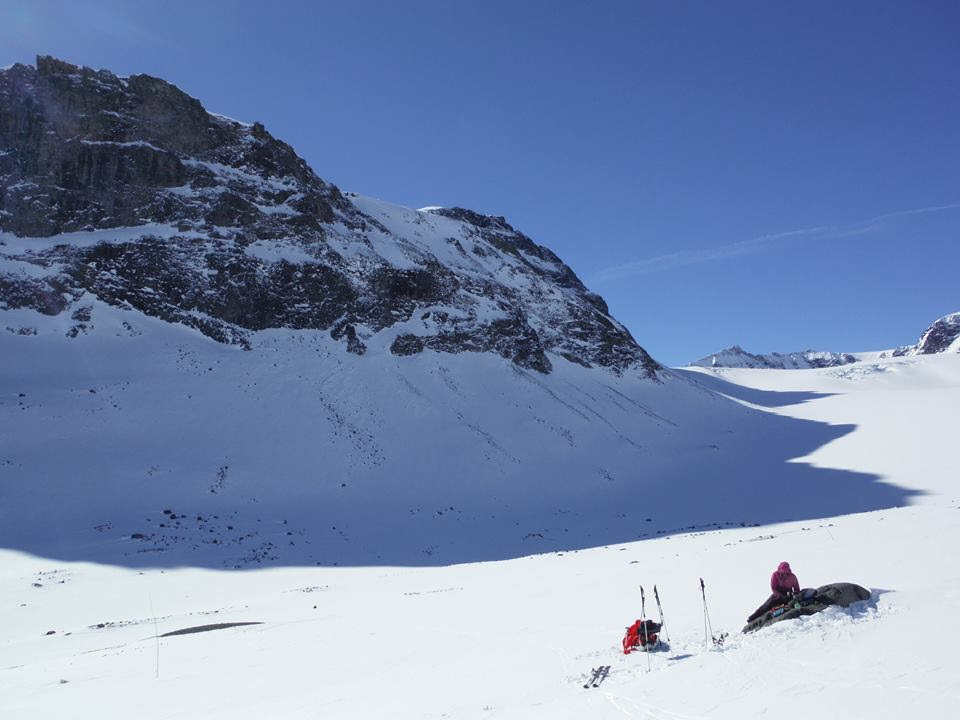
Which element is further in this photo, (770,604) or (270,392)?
(270,392)

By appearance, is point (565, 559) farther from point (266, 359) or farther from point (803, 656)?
point (266, 359)

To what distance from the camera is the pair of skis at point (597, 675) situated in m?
8.45

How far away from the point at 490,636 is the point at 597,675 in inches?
139

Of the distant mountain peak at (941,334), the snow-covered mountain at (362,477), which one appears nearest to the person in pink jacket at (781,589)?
the snow-covered mountain at (362,477)

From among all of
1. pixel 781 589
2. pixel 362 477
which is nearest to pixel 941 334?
pixel 362 477

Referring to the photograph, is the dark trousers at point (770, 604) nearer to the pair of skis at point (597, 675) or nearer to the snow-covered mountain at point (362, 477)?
the snow-covered mountain at point (362, 477)

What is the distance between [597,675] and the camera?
8758 millimetres

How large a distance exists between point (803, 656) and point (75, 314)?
47948 millimetres

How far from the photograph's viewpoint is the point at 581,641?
1082 cm

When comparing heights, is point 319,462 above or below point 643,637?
above

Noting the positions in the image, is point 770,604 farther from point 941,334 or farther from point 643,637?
point 941,334

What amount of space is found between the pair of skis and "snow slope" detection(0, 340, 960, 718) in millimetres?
146

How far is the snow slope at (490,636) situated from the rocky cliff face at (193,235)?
24439mm

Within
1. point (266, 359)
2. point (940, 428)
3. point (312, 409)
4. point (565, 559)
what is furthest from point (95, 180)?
point (940, 428)
